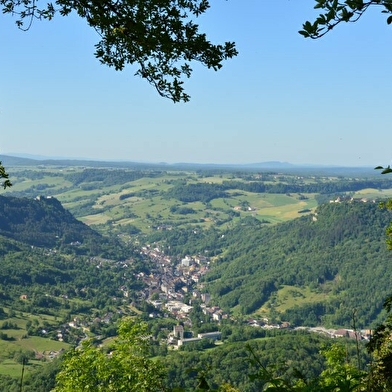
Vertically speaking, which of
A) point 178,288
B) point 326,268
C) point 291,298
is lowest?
point 178,288

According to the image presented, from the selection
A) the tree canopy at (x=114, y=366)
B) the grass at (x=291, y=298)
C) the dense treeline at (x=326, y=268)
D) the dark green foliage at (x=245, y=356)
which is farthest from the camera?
the grass at (x=291, y=298)

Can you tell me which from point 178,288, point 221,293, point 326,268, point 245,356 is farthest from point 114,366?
point 326,268

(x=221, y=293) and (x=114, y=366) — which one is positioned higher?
(x=114, y=366)

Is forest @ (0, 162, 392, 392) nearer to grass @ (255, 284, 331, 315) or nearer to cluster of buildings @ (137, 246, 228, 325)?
grass @ (255, 284, 331, 315)

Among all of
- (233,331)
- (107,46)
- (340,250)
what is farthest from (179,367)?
(340,250)

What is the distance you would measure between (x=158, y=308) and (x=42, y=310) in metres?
29.5

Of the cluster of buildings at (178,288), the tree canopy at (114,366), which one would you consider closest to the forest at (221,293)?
the cluster of buildings at (178,288)

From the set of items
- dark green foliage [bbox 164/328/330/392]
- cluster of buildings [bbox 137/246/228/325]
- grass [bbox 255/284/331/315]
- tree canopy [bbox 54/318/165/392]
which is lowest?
cluster of buildings [bbox 137/246/228/325]

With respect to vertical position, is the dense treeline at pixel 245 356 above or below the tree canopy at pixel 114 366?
below

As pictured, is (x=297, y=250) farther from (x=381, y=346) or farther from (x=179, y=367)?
(x=381, y=346)

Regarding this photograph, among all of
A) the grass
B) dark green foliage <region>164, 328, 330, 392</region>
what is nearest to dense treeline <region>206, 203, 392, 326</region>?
the grass

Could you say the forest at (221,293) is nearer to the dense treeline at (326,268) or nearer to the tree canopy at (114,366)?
the dense treeline at (326,268)

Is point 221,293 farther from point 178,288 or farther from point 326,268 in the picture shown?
point 326,268

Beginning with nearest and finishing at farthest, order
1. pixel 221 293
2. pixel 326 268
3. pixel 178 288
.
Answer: pixel 221 293 < pixel 326 268 < pixel 178 288
